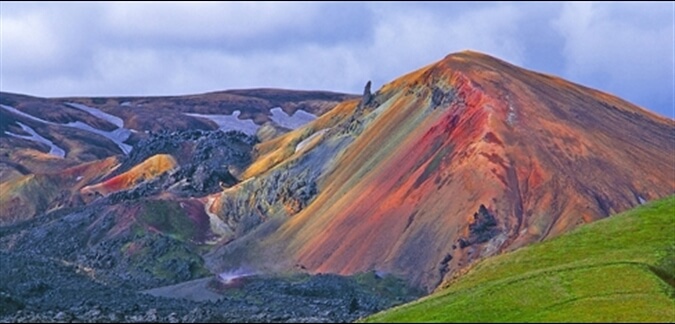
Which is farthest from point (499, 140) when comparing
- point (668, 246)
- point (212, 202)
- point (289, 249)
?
point (668, 246)

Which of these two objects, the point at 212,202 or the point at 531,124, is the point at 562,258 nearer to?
the point at 531,124

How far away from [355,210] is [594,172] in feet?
65.8

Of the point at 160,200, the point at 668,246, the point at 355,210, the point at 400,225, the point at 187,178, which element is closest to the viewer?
the point at 668,246

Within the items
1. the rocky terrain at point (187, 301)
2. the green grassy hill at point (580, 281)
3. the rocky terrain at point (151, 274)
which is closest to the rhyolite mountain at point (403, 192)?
the rocky terrain at point (151, 274)

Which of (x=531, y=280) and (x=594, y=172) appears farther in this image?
(x=594, y=172)

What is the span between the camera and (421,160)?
340 ft

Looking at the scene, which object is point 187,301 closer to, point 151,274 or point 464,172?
point 151,274

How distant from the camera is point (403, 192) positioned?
9900 cm

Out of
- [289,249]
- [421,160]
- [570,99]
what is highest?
[570,99]

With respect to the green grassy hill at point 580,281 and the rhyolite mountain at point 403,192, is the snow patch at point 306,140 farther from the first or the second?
the green grassy hill at point 580,281

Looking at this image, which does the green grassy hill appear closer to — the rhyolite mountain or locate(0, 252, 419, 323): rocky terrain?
locate(0, 252, 419, 323): rocky terrain

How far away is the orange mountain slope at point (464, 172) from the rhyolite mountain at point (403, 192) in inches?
6.4

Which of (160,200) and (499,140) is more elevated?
(499,140)

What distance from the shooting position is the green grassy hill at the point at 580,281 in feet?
145
